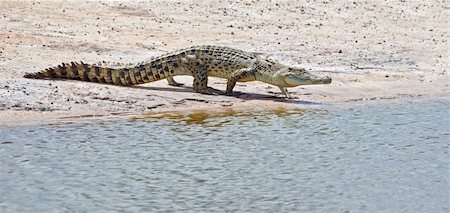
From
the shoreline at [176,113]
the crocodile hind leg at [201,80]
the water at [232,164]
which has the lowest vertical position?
the water at [232,164]

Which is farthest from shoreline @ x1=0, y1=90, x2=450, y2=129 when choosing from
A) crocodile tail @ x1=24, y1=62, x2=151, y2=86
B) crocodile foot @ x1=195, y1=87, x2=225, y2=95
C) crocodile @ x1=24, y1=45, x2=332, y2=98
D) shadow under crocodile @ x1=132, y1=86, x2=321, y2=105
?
crocodile tail @ x1=24, y1=62, x2=151, y2=86

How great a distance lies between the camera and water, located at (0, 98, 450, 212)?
7.47m

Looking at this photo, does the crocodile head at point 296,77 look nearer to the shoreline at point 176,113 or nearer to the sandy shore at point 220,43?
the sandy shore at point 220,43

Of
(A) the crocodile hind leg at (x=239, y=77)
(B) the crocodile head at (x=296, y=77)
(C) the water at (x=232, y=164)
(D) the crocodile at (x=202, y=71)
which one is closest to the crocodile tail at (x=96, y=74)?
(D) the crocodile at (x=202, y=71)

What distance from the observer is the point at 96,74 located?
479 inches

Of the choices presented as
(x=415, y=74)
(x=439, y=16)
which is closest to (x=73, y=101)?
(x=415, y=74)

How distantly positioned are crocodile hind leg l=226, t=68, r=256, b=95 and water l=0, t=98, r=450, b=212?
1018 mm

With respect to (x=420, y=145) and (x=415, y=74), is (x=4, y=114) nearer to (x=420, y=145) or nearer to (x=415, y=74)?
(x=420, y=145)

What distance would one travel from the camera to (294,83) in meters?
12.3

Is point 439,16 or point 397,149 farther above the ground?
point 439,16

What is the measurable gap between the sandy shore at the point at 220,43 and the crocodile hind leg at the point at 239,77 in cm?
15

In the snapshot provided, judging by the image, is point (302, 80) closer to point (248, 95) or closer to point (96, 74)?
point (248, 95)

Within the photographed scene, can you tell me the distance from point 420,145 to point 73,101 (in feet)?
12.0

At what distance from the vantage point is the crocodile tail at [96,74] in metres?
12.0
